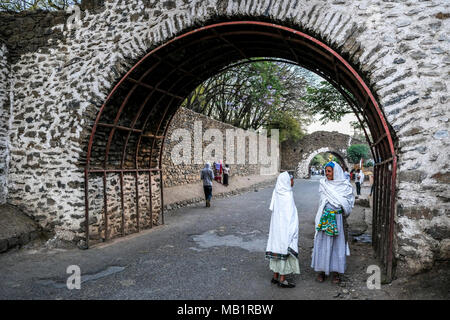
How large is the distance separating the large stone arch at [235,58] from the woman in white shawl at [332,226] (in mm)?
590

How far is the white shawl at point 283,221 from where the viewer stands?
3920 millimetres

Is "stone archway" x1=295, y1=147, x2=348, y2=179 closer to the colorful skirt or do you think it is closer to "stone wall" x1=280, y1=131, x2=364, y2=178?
"stone wall" x1=280, y1=131, x2=364, y2=178

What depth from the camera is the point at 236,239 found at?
6555mm

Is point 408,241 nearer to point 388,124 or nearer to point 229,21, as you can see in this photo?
point 388,124

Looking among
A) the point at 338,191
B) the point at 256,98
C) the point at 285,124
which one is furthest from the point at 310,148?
the point at 338,191

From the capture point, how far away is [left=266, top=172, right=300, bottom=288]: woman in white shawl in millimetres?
3916

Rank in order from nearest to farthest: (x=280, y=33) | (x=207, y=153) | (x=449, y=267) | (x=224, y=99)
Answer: (x=449, y=267)
(x=280, y=33)
(x=207, y=153)
(x=224, y=99)

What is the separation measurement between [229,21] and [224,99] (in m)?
17.3

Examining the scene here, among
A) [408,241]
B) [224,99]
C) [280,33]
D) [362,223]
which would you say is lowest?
[362,223]

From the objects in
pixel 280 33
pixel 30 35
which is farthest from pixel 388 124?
pixel 30 35

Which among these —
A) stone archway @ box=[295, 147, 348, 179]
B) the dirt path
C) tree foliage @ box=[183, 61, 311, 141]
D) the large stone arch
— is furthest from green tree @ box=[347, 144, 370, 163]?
the large stone arch

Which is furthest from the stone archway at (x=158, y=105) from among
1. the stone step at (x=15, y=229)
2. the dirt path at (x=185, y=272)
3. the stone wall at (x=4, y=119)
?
the stone wall at (x=4, y=119)

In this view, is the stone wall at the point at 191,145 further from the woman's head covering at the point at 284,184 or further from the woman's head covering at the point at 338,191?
the woman's head covering at the point at 338,191

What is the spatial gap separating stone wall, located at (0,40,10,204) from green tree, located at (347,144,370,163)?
94.4 feet
